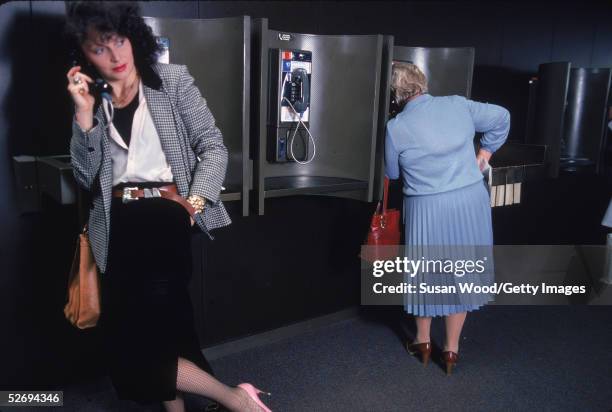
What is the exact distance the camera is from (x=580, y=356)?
283 cm

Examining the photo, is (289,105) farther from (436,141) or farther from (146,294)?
(146,294)

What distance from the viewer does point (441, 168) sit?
236cm

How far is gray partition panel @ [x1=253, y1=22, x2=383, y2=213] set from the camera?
2471mm

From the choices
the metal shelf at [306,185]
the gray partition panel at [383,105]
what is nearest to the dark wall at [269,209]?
the metal shelf at [306,185]

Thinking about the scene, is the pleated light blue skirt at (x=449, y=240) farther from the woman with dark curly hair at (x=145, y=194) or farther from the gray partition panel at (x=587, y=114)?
the gray partition panel at (x=587, y=114)

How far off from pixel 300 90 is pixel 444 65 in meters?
1.05

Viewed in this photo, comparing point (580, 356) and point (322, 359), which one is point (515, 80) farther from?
point (322, 359)

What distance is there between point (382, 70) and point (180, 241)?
134 cm

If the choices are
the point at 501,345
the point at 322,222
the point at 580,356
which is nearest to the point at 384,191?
the point at 322,222

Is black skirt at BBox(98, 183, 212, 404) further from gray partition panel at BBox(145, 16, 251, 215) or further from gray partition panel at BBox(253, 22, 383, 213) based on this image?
gray partition panel at BBox(253, 22, 383, 213)

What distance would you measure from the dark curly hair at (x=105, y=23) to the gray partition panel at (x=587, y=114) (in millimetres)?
2974

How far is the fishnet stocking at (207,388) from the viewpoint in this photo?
176 cm

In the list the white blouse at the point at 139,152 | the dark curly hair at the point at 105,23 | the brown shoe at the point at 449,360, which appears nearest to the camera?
the dark curly hair at the point at 105,23

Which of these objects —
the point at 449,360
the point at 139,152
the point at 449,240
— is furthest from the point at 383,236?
the point at 139,152
